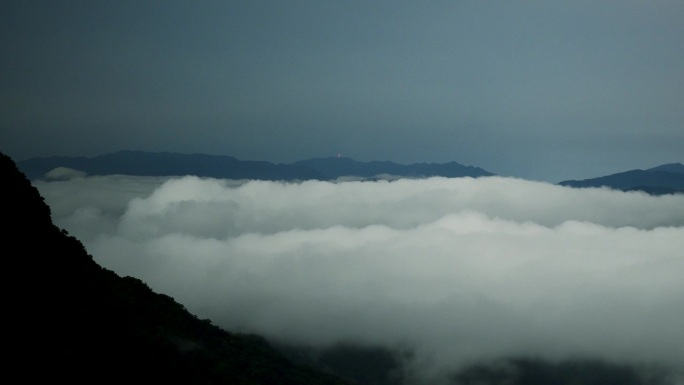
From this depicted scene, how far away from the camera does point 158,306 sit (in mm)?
76875

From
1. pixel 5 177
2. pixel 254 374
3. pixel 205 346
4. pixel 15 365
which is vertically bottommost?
pixel 254 374

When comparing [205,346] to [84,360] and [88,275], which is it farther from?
[84,360]

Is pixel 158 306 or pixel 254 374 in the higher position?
pixel 158 306

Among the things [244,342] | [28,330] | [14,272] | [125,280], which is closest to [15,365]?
[28,330]

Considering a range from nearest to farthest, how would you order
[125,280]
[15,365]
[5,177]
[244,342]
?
1. [15,365]
2. [5,177]
3. [125,280]
4. [244,342]

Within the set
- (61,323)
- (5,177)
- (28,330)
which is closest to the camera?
(28,330)

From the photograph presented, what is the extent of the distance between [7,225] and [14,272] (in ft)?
17.7

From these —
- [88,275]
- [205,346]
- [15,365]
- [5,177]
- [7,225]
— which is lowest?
[205,346]

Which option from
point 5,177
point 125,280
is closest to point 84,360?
point 5,177

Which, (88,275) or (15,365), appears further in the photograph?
(88,275)

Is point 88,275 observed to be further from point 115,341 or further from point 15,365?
point 15,365

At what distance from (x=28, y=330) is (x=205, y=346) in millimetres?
47426

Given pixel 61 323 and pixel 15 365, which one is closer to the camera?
pixel 15 365

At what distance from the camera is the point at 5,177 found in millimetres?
45125
